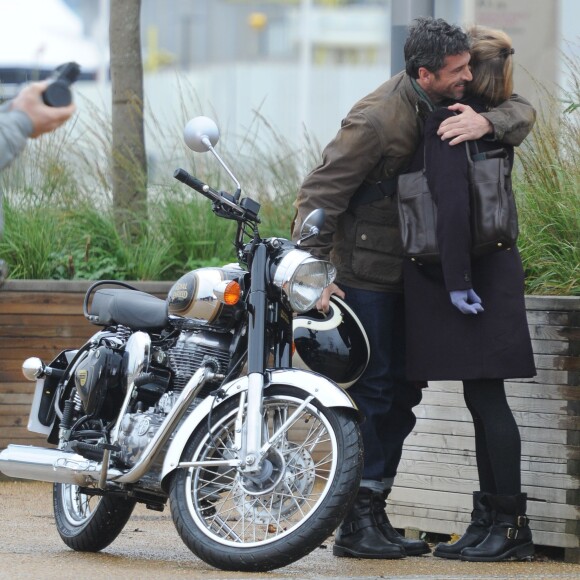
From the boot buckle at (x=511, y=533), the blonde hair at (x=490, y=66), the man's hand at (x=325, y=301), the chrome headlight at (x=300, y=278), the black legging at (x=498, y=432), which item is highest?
the blonde hair at (x=490, y=66)

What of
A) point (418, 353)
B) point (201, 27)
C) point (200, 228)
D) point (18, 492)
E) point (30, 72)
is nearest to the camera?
point (418, 353)

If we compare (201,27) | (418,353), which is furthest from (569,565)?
(201,27)

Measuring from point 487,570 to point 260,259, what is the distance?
125 cm

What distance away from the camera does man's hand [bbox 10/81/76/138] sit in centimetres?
331

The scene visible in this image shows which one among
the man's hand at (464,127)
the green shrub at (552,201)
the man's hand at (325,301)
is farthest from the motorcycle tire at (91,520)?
the green shrub at (552,201)

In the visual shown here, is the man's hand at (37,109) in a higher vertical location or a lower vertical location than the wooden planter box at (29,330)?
higher

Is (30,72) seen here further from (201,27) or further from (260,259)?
(201,27)

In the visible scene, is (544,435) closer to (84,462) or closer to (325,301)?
(325,301)

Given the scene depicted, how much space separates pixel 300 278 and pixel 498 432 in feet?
2.91

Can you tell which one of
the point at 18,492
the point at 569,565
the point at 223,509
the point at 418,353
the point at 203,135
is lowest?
the point at 18,492

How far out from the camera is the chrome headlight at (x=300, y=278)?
4395 mm

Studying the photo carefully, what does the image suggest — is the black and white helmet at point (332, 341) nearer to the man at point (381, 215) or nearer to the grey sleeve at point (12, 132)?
the man at point (381, 215)

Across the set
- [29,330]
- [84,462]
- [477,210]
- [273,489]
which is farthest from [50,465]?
[29,330]

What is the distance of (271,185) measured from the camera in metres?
7.95
